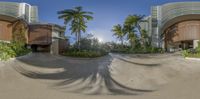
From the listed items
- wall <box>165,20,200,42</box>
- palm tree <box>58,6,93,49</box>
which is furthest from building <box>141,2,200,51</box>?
palm tree <box>58,6,93,49</box>

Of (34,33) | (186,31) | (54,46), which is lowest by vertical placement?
(54,46)

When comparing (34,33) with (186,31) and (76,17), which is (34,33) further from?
(186,31)

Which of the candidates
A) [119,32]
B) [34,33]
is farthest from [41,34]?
[119,32]

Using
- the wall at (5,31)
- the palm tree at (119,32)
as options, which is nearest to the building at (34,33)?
the wall at (5,31)

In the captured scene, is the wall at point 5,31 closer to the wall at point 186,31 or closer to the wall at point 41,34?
the wall at point 41,34

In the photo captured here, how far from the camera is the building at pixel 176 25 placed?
61.3 metres

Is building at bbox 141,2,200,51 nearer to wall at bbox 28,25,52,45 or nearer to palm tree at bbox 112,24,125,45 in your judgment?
palm tree at bbox 112,24,125,45

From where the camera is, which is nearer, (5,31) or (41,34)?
(5,31)

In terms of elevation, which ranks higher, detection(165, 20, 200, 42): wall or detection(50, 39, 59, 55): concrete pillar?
detection(165, 20, 200, 42): wall

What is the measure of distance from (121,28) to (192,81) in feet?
214

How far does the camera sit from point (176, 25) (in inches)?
2603

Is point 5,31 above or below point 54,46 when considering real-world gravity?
above

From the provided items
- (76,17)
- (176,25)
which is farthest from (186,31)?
(76,17)

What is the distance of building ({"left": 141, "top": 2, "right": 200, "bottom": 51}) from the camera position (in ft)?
201
